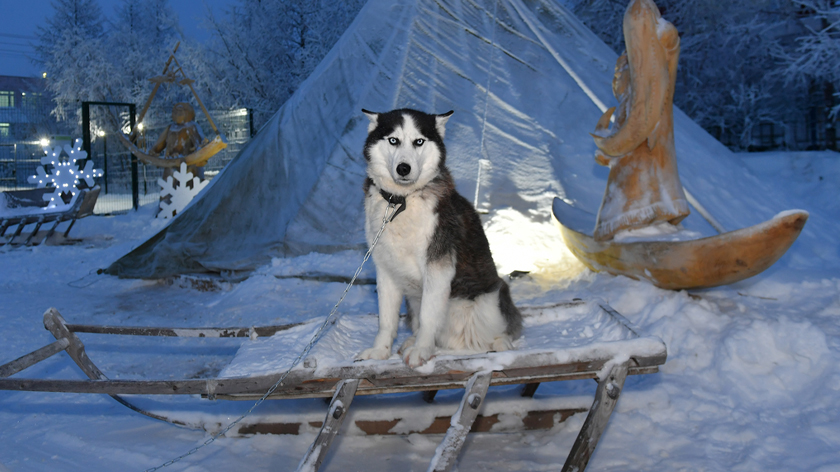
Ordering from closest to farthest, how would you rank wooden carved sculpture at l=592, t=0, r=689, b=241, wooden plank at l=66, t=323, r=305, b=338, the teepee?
wooden plank at l=66, t=323, r=305, b=338 → wooden carved sculpture at l=592, t=0, r=689, b=241 → the teepee

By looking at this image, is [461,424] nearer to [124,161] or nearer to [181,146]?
[181,146]

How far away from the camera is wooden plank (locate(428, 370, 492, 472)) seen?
5.94 ft

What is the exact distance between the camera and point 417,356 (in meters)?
2.01

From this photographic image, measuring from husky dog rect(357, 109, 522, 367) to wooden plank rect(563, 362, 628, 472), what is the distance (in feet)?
1.76

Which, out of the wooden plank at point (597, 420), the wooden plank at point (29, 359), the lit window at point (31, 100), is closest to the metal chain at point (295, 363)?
the wooden plank at point (29, 359)

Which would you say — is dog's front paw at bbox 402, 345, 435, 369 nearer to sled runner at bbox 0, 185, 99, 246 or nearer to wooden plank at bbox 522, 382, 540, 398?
wooden plank at bbox 522, 382, 540, 398

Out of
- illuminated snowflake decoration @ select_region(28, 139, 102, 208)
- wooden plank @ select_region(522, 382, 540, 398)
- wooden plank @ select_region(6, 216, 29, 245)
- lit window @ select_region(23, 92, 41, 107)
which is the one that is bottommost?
wooden plank @ select_region(6, 216, 29, 245)

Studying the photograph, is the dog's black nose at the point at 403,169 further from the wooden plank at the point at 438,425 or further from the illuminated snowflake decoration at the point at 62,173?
the illuminated snowflake decoration at the point at 62,173

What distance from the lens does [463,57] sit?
236 inches

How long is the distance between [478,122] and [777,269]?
300 centimetres

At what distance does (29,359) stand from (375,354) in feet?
4.82

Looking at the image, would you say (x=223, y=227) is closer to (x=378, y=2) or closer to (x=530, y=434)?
(x=378, y=2)

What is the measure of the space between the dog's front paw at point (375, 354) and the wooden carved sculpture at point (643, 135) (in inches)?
88.7

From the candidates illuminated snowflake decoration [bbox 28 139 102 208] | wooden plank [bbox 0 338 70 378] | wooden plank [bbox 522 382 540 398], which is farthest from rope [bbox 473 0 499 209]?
illuminated snowflake decoration [bbox 28 139 102 208]
